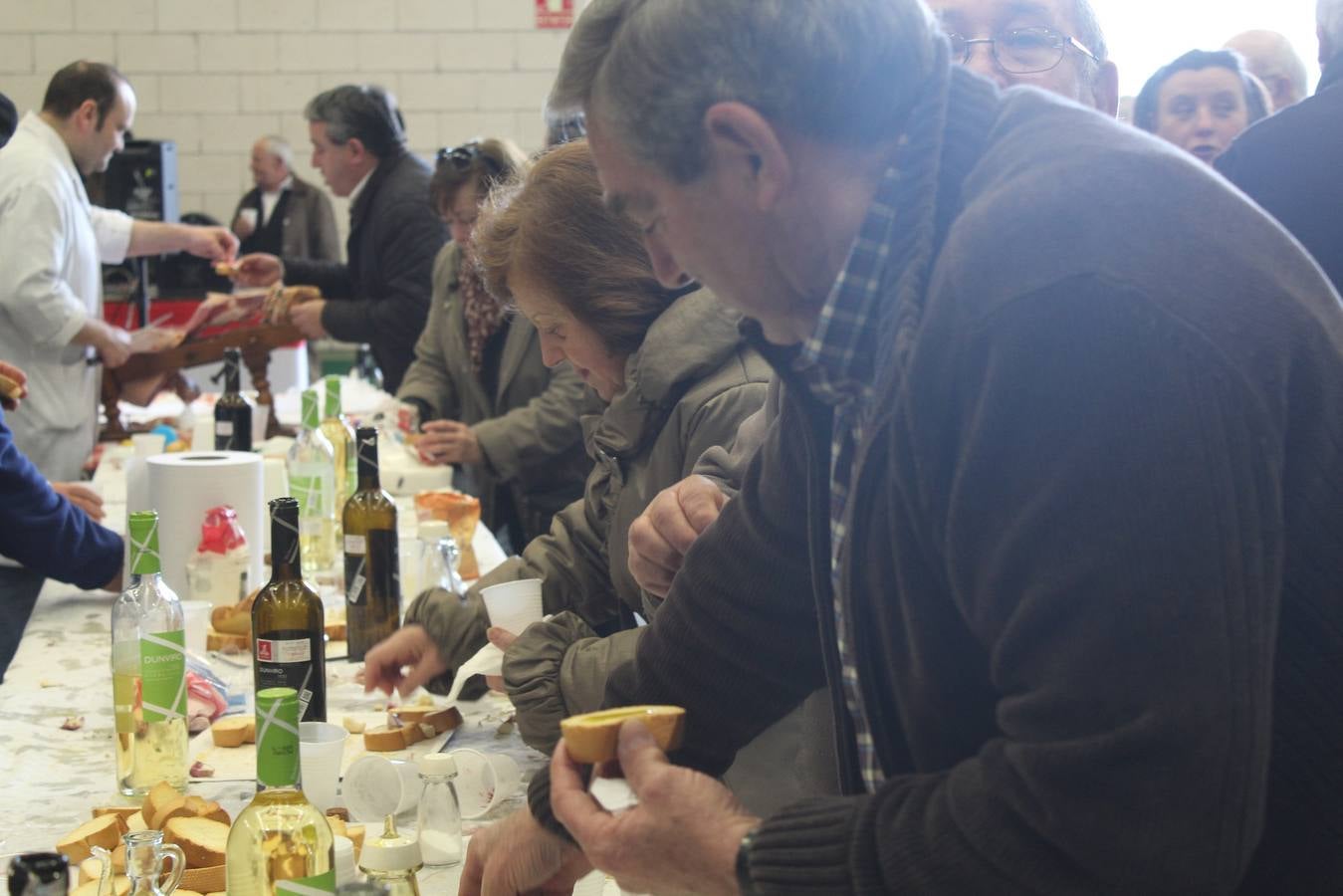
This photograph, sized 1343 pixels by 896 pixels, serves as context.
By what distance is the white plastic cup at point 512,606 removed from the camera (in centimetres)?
178

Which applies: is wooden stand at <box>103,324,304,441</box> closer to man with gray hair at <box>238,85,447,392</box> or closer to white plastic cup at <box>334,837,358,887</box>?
man with gray hair at <box>238,85,447,392</box>

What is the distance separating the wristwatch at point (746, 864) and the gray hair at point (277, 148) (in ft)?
24.3

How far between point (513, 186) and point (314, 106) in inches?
117

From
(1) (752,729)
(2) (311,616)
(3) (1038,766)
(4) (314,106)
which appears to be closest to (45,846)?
(2) (311,616)

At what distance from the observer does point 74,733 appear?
1.77m

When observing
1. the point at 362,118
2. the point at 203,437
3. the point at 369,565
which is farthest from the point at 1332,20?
the point at 362,118

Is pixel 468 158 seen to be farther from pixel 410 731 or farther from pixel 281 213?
pixel 281 213

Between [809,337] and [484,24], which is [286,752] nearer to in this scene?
[809,337]

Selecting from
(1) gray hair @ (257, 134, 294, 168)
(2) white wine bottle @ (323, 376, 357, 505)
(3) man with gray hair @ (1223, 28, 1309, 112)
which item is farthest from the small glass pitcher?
(1) gray hair @ (257, 134, 294, 168)

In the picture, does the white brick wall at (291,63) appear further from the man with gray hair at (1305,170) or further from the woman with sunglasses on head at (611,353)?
the woman with sunglasses on head at (611,353)

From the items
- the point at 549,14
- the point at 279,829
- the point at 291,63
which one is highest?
the point at 549,14

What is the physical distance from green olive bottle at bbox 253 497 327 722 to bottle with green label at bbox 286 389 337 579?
103cm

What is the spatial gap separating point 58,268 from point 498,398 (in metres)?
1.54

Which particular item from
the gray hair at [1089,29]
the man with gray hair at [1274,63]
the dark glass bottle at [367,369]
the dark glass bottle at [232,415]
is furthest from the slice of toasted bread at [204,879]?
the dark glass bottle at [367,369]
